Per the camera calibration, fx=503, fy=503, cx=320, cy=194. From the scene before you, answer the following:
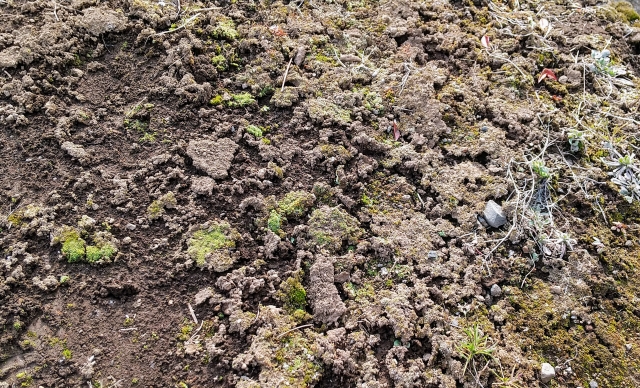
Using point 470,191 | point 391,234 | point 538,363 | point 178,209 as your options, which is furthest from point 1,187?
point 538,363

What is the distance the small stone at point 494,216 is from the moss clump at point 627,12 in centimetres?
211

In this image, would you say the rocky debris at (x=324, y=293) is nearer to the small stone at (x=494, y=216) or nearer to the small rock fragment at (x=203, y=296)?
the small rock fragment at (x=203, y=296)

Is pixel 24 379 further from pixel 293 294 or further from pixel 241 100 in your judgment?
pixel 241 100

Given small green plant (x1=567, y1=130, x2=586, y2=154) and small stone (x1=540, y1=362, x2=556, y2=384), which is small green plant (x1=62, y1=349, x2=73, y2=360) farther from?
small green plant (x1=567, y1=130, x2=586, y2=154)

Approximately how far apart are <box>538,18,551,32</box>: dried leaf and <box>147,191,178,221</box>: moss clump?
2617 millimetres

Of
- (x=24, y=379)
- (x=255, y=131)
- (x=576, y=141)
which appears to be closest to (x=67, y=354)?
(x=24, y=379)

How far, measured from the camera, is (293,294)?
220cm

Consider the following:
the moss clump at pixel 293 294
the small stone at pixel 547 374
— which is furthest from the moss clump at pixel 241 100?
the small stone at pixel 547 374

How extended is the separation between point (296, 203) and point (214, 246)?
0.44 metres

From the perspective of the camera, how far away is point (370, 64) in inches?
119

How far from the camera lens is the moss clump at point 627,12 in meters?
3.59

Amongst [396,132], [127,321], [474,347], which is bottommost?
[474,347]

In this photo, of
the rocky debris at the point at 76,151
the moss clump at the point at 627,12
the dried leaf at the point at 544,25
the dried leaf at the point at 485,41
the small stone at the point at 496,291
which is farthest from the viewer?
the moss clump at the point at 627,12

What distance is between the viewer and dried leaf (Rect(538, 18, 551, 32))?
333 cm
